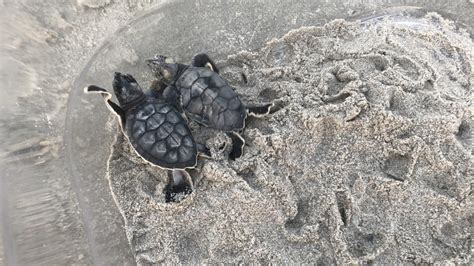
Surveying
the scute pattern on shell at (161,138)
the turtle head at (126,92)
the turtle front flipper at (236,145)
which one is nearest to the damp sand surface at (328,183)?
the turtle front flipper at (236,145)

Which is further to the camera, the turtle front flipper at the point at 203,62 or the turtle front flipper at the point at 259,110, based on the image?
the turtle front flipper at the point at 203,62

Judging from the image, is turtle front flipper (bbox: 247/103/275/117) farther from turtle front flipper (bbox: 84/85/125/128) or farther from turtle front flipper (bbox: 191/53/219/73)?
turtle front flipper (bbox: 84/85/125/128)

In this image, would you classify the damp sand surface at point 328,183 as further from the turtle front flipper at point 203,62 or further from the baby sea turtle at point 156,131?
the turtle front flipper at point 203,62

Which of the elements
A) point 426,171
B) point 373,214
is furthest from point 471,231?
point 373,214

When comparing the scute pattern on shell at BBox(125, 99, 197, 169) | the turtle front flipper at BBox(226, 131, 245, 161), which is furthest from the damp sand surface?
the scute pattern on shell at BBox(125, 99, 197, 169)

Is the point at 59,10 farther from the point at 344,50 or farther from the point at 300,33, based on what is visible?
the point at 344,50

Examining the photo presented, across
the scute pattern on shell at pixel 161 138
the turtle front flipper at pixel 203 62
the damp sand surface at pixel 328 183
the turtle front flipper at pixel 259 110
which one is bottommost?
the damp sand surface at pixel 328 183
